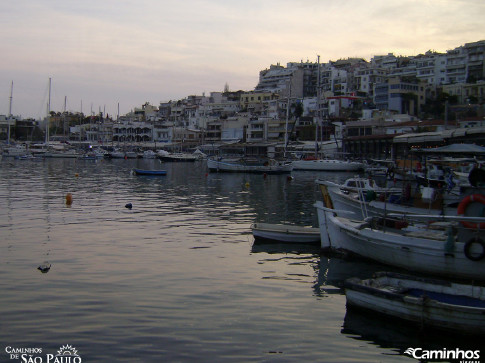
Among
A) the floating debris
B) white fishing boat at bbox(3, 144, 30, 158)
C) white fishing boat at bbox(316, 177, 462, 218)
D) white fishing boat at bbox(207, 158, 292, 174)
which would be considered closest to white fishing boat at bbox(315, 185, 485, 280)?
white fishing boat at bbox(316, 177, 462, 218)

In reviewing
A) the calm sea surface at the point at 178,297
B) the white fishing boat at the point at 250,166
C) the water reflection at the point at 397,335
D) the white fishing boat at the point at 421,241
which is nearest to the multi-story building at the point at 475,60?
the white fishing boat at the point at 250,166

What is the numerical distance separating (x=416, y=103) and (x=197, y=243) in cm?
9815

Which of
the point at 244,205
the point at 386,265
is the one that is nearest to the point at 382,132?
the point at 244,205

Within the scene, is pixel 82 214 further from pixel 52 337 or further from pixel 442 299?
pixel 442 299

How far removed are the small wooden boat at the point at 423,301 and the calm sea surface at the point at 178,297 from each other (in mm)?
332

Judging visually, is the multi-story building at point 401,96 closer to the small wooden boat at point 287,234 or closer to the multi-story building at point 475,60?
the multi-story building at point 475,60

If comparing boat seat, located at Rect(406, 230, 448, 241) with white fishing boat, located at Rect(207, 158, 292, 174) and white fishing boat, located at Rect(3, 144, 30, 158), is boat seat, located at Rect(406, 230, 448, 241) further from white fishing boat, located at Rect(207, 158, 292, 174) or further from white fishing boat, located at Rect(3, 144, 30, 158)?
white fishing boat, located at Rect(3, 144, 30, 158)

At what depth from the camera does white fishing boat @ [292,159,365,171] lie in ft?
243

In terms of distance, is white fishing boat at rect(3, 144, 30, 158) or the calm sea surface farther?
white fishing boat at rect(3, 144, 30, 158)

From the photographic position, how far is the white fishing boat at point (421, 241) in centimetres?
1470

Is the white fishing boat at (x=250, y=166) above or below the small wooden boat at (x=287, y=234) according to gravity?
above

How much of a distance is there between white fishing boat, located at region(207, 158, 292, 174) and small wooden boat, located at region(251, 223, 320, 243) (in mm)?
46266

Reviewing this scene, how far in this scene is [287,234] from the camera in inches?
813

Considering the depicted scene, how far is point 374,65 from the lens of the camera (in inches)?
5384
